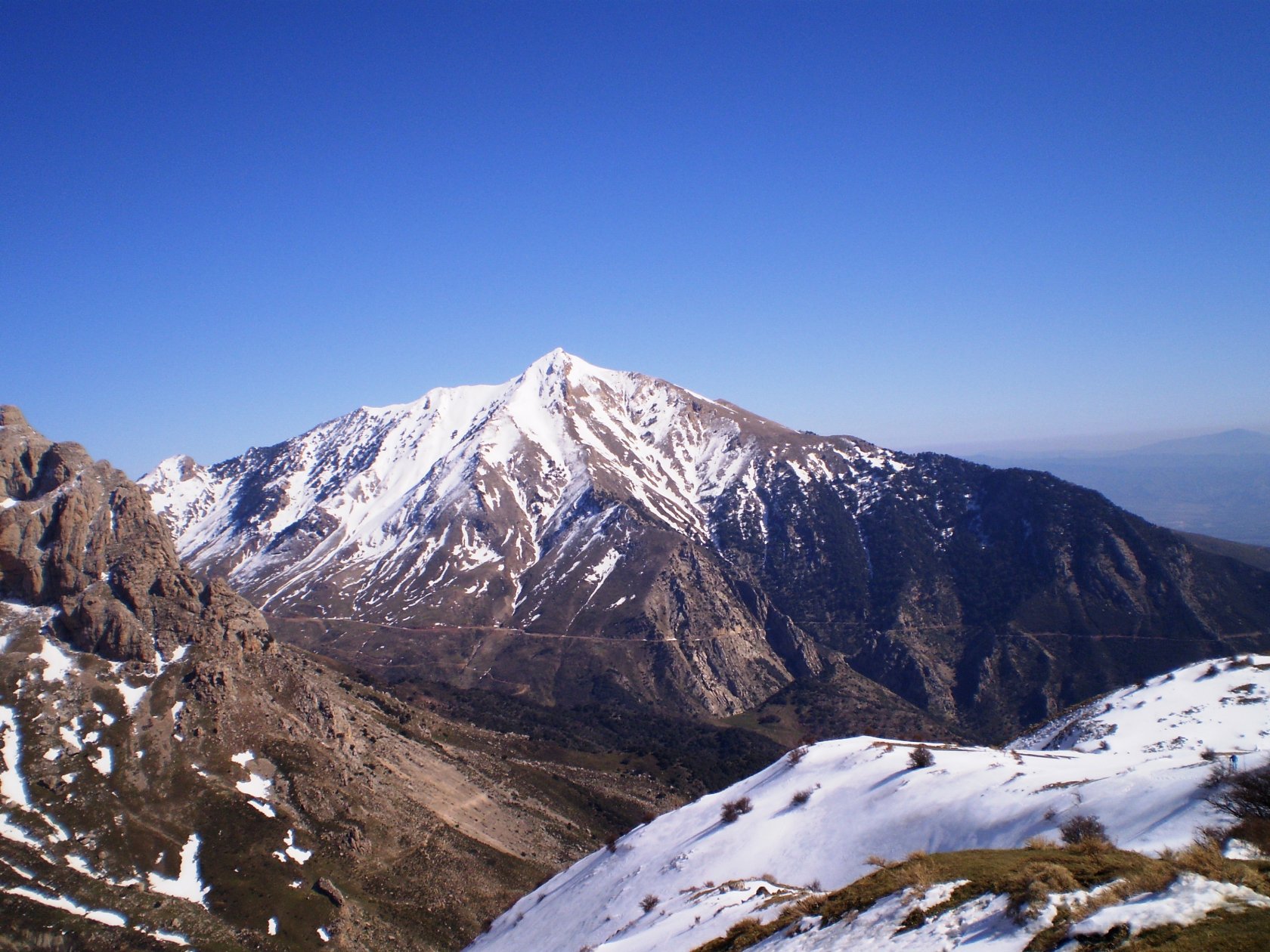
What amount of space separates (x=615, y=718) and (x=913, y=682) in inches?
3284

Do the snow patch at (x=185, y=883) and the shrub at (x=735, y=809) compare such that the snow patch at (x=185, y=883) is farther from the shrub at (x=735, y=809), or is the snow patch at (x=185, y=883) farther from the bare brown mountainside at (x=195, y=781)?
the shrub at (x=735, y=809)

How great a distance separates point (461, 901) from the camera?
211ft

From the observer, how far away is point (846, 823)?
33031 mm

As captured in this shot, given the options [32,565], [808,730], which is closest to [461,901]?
[32,565]

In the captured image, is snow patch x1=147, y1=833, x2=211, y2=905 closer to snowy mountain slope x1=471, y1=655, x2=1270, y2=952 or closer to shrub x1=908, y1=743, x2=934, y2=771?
snowy mountain slope x1=471, y1=655, x2=1270, y2=952

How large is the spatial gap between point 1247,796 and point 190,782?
72.8 meters

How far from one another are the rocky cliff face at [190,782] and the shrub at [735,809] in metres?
33.0

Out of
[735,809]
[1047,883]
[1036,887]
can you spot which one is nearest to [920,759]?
[735,809]

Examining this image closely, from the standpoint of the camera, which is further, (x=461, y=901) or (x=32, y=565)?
(x=32, y=565)

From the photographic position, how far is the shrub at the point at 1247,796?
20984mm

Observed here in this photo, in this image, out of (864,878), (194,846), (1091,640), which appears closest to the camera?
(864,878)

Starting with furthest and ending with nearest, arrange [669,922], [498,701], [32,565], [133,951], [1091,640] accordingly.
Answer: [1091,640] < [498,701] < [32,565] < [133,951] < [669,922]

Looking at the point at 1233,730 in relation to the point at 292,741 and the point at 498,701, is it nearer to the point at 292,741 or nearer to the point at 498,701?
the point at 292,741

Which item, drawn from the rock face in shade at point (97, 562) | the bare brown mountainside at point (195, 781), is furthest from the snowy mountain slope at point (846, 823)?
the rock face in shade at point (97, 562)
